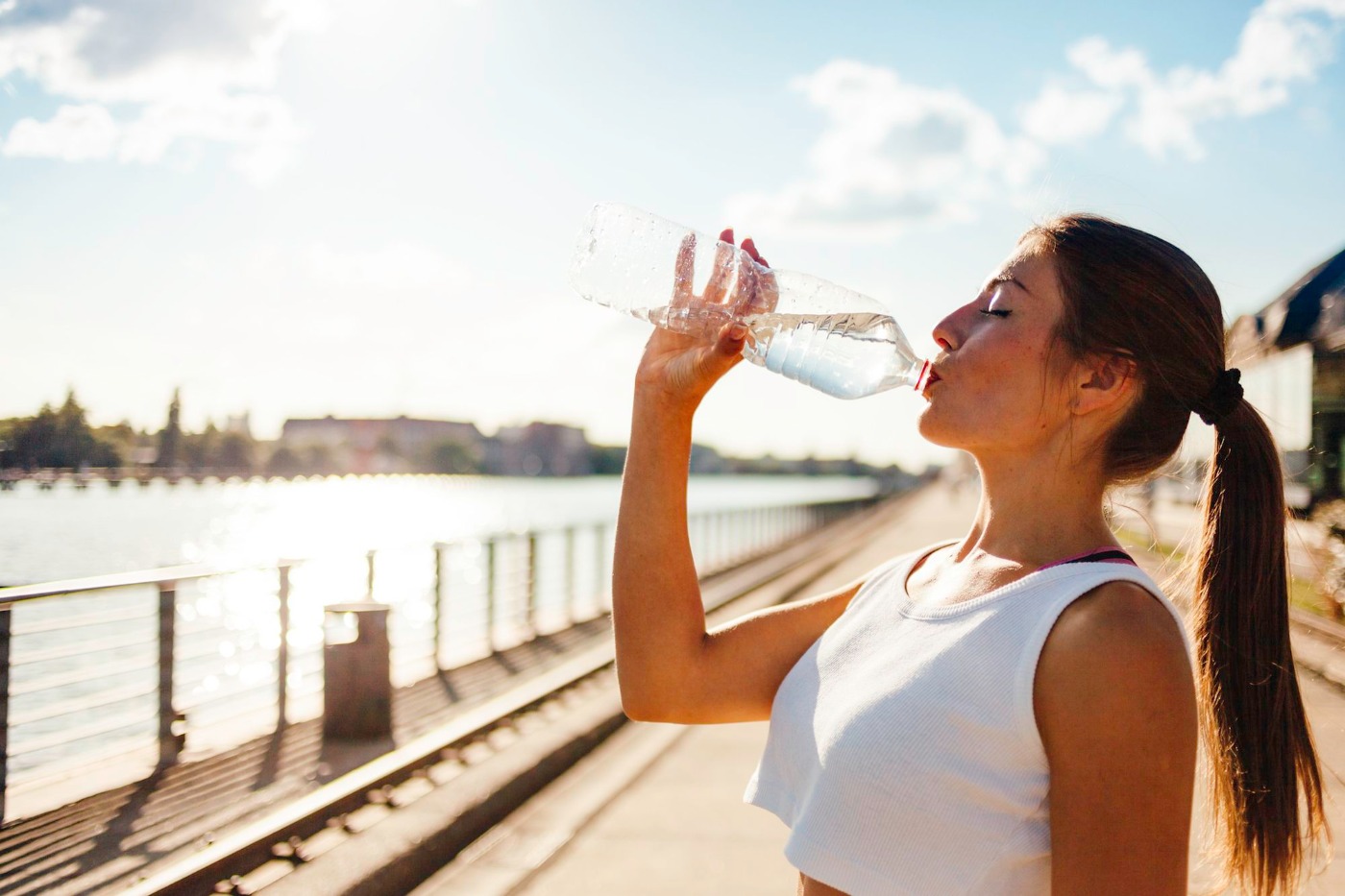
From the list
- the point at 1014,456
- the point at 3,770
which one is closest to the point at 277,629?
the point at 3,770

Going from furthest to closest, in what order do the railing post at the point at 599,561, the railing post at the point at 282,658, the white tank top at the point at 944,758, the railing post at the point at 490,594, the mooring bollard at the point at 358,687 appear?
the railing post at the point at 599,561 → the railing post at the point at 490,594 → the railing post at the point at 282,658 → the mooring bollard at the point at 358,687 → the white tank top at the point at 944,758

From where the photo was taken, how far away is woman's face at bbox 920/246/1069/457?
1684 millimetres

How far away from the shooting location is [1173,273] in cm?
165

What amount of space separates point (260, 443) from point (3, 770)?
7.80 feet

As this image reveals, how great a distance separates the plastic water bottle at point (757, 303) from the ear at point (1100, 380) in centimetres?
93

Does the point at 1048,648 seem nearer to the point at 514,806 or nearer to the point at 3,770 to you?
the point at 514,806

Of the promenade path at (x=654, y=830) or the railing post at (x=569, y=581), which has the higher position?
the railing post at (x=569, y=581)

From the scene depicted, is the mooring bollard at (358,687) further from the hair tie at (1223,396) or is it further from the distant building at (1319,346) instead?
Result: the distant building at (1319,346)

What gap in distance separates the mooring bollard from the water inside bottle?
166 inches

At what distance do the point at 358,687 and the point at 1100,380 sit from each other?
5.48 meters

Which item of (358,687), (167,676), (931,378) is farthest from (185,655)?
(931,378)

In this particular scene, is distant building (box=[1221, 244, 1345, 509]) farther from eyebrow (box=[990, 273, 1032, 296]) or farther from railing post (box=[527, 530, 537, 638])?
eyebrow (box=[990, 273, 1032, 296])

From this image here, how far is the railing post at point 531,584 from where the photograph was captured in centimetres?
1099

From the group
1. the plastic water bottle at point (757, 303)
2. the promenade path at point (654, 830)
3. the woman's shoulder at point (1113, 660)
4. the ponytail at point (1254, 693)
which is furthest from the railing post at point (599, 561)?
the woman's shoulder at point (1113, 660)
